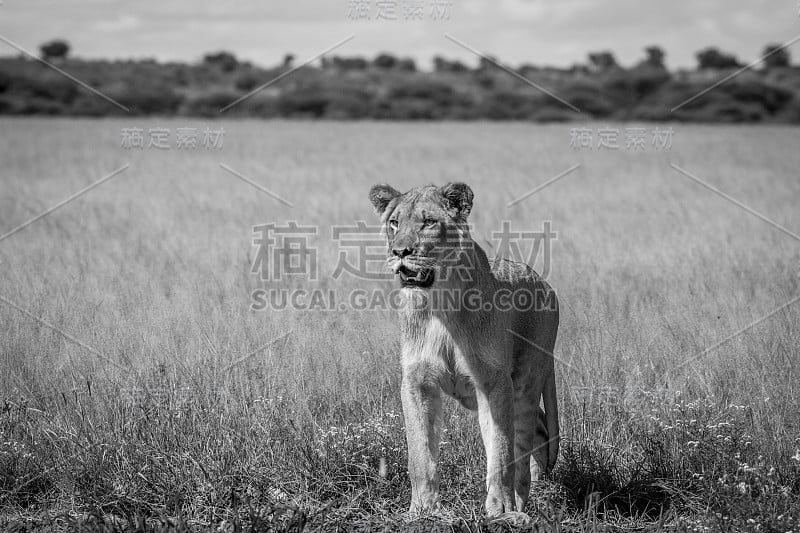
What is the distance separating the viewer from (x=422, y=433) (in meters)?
5.64

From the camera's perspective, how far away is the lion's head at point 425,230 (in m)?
5.38

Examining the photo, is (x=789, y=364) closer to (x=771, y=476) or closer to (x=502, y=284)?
(x=771, y=476)

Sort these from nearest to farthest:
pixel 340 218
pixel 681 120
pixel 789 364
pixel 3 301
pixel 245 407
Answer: pixel 245 407, pixel 789 364, pixel 3 301, pixel 340 218, pixel 681 120

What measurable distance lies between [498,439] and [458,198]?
1.57m

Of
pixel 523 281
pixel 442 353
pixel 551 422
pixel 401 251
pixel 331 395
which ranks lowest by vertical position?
pixel 331 395

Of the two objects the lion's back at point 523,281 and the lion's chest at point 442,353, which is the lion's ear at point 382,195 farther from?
the lion's back at point 523,281

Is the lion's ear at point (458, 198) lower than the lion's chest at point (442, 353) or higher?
higher

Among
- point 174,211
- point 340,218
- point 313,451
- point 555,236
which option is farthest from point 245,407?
point 174,211

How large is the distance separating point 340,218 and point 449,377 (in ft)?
32.3

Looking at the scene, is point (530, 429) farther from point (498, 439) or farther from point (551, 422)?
point (498, 439)

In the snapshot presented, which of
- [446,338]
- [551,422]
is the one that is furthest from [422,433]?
[551,422]

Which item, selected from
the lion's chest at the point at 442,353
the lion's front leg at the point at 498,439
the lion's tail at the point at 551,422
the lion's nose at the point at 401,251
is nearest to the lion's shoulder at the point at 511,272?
the lion's tail at the point at 551,422

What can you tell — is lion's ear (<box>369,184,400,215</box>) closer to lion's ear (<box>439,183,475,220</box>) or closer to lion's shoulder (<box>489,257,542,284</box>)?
lion's ear (<box>439,183,475,220</box>)

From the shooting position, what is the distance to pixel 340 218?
15406mm
